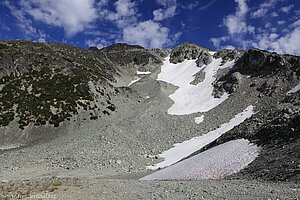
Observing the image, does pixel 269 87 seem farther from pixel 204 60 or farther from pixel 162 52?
pixel 162 52

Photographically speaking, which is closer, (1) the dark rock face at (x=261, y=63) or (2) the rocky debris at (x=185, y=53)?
(1) the dark rock face at (x=261, y=63)

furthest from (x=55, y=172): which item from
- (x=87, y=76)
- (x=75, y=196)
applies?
(x=87, y=76)

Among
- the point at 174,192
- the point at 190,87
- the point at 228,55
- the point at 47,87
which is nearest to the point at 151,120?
the point at 47,87

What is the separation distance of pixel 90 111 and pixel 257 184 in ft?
148

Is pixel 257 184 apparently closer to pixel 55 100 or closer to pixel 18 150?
pixel 18 150

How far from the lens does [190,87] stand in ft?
267

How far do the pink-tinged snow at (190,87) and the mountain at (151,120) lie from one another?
39 centimetres

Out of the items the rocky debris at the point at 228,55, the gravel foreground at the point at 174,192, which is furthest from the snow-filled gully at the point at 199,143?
the gravel foreground at the point at 174,192

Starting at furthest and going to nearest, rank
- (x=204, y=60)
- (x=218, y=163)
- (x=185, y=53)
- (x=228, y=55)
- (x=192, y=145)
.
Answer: (x=185, y=53) → (x=204, y=60) → (x=228, y=55) → (x=192, y=145) → (x=218, y=163)

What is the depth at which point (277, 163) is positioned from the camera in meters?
23.2

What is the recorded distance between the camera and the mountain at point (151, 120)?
28688mm

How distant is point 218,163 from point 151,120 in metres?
29.6

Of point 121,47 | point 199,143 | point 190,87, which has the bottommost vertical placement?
point 199,143

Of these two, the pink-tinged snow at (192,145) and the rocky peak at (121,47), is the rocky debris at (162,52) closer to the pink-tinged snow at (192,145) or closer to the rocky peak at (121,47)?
the rocky peak at (121,47)
